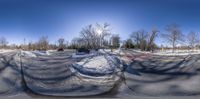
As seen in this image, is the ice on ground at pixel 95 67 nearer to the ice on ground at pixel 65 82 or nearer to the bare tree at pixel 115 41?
the ice on ground at pixel 65 82

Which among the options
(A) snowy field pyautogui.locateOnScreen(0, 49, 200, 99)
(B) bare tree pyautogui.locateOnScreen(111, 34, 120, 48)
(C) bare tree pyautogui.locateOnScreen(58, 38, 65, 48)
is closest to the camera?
(A) snowy field pyautogui.locateOnScreen(0, 49, 200, 99)

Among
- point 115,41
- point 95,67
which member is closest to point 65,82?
point 95,67

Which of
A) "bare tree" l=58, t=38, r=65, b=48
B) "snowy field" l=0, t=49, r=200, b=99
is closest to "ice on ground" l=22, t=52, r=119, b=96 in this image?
"snowy field" l=0, t=49, r=200, b=99

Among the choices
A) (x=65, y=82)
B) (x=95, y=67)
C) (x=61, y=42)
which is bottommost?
(x=65, y=82)

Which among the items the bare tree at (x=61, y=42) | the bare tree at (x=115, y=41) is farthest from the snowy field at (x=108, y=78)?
the bare tree at (x=61, y=42)

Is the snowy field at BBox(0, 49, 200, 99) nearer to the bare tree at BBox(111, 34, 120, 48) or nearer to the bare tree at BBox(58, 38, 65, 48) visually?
the bare tree at BBox(111, 34, 120, 48)

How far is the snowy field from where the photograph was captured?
5.69m

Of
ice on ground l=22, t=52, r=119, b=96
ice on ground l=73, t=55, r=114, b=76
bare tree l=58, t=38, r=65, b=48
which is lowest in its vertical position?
ice on ground l=22, t=52, r=119, b=96

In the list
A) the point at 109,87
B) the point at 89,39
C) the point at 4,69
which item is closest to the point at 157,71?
the point at 109,87

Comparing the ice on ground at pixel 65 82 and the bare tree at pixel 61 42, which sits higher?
the bare tree at pixel 61 42

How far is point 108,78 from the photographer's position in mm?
6844

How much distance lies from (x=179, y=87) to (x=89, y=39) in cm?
5889

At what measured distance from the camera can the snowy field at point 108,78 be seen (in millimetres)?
5688

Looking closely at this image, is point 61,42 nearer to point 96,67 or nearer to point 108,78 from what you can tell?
point 96,67
